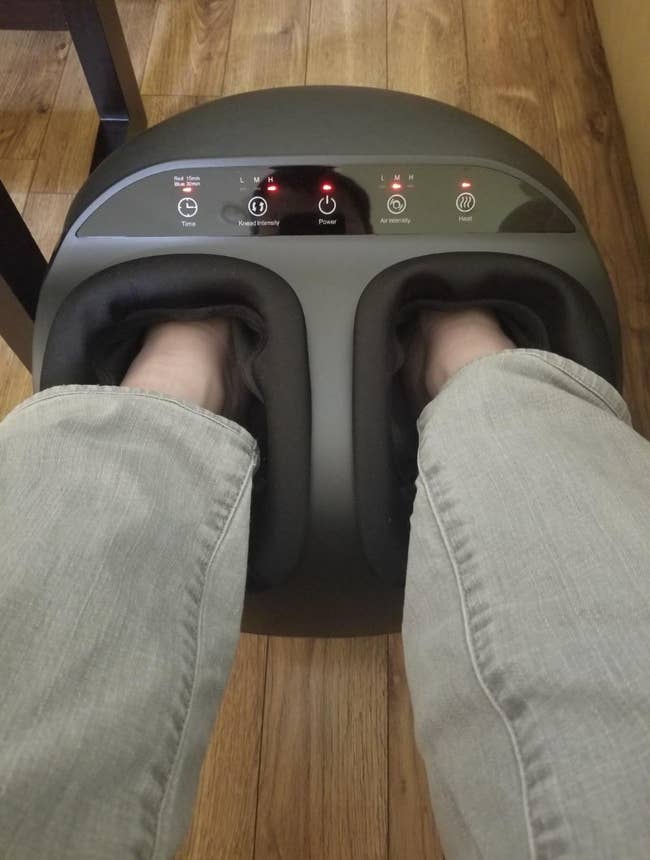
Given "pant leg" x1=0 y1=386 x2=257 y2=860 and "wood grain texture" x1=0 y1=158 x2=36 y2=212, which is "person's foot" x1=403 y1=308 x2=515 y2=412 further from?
"wood grain texture" x1=0 y1=158 x2=36 y2=212

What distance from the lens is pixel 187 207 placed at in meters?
0.70

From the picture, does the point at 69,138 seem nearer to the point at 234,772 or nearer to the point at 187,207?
the point at 187,207

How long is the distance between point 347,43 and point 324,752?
102 centimetres

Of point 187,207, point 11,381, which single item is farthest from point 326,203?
point 11,381

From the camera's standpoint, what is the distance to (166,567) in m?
0.47

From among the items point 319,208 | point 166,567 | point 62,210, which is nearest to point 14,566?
point 166,567

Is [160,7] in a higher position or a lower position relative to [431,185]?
higher

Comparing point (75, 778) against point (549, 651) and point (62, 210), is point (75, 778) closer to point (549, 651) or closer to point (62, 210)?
point (549, 651)

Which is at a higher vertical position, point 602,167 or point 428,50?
point 428,50

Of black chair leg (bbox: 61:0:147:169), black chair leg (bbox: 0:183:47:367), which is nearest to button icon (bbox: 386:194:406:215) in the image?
black chair leg (bbox: 0:183:47:367)

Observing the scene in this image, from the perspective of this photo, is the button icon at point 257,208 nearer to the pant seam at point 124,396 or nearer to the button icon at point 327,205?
the button icon at point 327,205

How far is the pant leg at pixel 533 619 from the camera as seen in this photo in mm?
358

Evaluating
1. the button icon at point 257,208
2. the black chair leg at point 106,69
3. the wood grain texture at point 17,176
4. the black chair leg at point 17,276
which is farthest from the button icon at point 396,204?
the wood grain texture at point 17,176

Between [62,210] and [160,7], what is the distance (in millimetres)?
411
